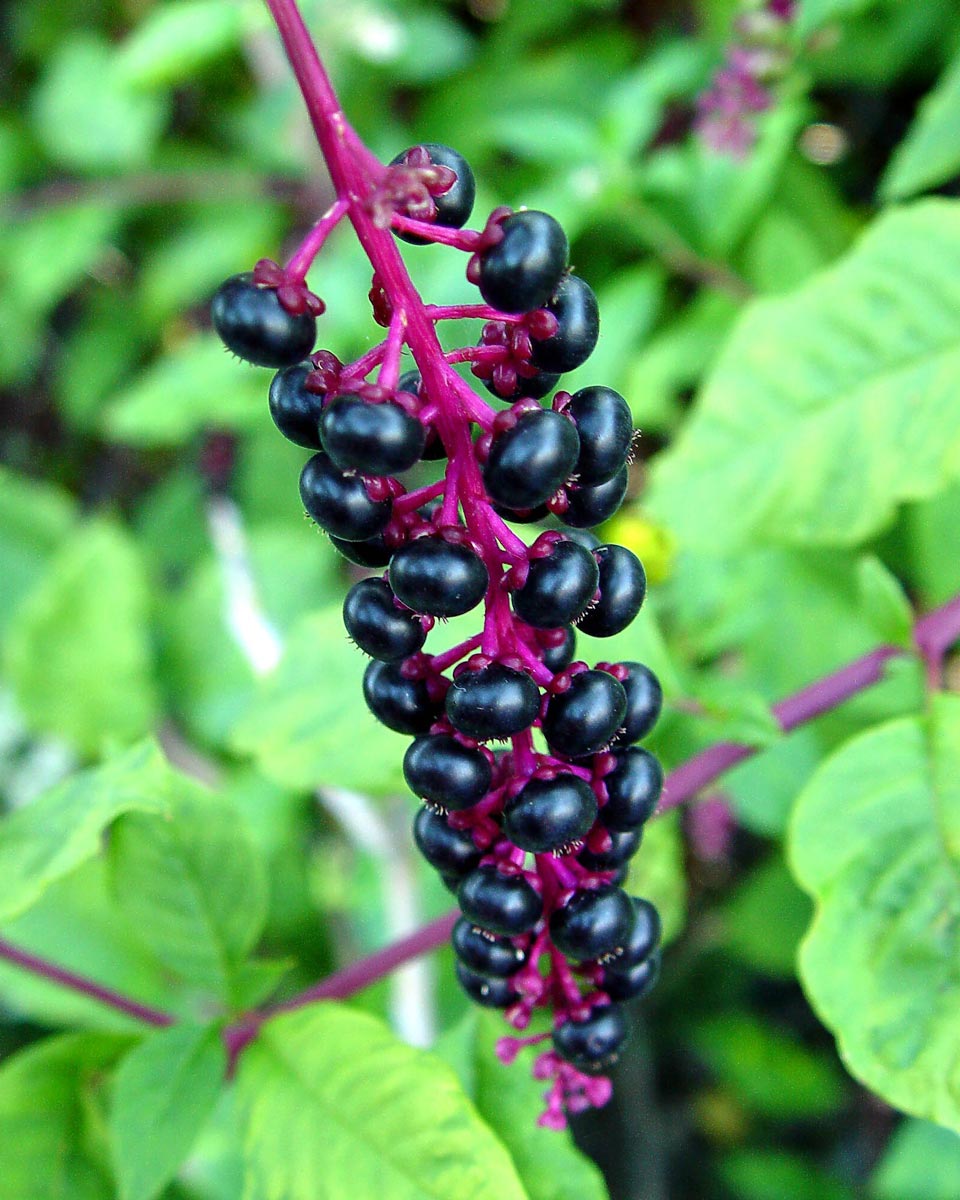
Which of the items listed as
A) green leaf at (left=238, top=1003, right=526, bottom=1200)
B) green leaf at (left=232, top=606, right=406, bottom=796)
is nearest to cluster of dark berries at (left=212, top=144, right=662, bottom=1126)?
green leaf at (left=238, top=1003, right=526, bottom=1200)

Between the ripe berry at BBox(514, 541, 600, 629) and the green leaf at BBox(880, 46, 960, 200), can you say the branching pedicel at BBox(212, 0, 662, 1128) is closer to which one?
the ripe berry at BBox(514, 541, 600, 629)

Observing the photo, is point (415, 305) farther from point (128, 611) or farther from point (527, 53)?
point (527, 53)

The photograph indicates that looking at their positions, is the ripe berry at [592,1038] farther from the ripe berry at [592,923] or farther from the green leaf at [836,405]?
the green leaf at [836,405]

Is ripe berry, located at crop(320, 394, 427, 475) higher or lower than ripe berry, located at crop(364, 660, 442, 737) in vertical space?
higher

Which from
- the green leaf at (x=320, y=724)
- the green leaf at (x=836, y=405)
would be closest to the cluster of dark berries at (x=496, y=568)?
the green leaf at (x=320, y=724)

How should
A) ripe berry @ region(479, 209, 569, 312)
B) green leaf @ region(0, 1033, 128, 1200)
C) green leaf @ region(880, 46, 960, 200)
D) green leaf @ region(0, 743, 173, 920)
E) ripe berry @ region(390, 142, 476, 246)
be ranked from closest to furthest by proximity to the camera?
ripe berry @ region(479, 209, 569, 312) → ripe berry @ region(390, 142, 476, 246) → green leaf @ region(0, 743, 173, 920) → green leaf @ region(0, 1033, 128, 1200) → green leaf @ region(880, 46, 960, 200)

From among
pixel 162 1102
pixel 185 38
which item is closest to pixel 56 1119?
pixel 162 1102
